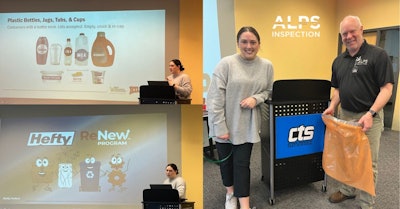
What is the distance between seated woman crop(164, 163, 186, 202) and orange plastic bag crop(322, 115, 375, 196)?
1.21 m

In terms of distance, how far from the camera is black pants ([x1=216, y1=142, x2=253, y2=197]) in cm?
173

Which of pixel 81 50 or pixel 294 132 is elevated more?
pixel 81 50

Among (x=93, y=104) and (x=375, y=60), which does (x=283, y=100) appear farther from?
(x=93, y=104)

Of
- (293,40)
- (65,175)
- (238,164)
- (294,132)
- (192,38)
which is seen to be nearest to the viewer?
(192,38)

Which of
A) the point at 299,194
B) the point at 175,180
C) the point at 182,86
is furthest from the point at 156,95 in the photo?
the point at 299,194

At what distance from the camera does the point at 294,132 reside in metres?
2.08

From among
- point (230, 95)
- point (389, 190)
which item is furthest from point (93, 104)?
point (389, 190)

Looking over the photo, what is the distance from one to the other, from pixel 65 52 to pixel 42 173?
0.50m

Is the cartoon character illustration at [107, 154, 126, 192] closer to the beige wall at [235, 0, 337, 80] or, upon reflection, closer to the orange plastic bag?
the orange plastic bag

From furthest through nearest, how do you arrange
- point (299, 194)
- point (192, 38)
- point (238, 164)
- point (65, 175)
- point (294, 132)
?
point (299, 194), point (294, 132), point (238, 164), point (65, 175), point (192, 38)

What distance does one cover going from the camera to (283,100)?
1.97 meters

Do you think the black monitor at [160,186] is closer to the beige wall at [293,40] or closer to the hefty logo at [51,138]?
the hefty logo at [51,138]

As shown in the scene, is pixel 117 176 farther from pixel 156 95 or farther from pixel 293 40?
pixel 293 40

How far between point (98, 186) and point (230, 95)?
2.78 feet
